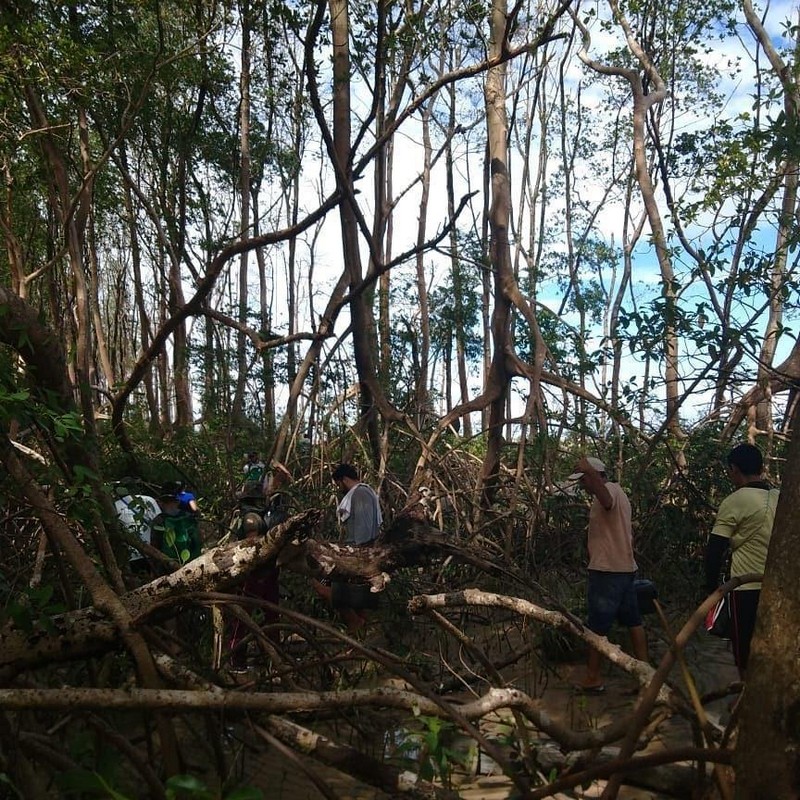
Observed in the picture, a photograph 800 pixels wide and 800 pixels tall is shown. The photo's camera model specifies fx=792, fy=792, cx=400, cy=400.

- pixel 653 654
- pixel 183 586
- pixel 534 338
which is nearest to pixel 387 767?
pixel 183 586

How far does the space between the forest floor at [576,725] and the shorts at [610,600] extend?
381 millimetres

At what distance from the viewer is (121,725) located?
3.48 m

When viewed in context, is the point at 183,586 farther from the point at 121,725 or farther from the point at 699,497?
the point at 699,497

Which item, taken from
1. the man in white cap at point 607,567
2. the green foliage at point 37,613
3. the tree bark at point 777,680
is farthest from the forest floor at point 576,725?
the green foliage at point 37,613

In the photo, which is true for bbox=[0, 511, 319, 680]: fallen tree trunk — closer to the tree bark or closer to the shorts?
the tree bark

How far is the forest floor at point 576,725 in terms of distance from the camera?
9.78 feet

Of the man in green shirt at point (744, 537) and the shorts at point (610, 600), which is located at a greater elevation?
the man in green shirt at point (744, 537)

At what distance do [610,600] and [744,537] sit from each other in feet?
3.41

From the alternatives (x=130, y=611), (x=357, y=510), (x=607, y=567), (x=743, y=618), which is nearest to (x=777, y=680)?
(x=743, y=618)

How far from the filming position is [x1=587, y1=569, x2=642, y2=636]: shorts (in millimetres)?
4289

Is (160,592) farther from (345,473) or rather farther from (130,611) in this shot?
(345,473)

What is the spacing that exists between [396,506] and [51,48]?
5.01 meters

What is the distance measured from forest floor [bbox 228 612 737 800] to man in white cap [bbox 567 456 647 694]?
17 cm

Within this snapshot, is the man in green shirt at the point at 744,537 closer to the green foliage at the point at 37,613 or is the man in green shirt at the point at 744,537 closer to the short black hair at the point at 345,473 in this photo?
the short black hair at the point at 345,473
